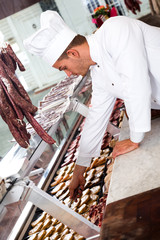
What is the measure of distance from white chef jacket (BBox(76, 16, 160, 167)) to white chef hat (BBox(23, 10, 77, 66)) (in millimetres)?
133

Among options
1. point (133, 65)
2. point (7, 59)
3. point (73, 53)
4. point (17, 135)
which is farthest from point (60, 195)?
point (133, 65)

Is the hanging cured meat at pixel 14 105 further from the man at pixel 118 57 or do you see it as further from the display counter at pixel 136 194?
the display counter at pixel 136 194

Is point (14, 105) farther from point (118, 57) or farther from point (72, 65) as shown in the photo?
point (118, 57)

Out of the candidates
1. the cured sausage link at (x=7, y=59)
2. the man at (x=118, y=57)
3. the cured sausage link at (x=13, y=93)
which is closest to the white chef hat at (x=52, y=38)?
the man at (x=118, y=57)

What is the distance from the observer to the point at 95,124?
6.26ft

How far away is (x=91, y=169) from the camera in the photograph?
2506mm

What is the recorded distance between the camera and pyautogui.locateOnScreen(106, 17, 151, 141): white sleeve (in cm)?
133

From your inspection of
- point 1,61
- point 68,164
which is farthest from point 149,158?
point 68,164

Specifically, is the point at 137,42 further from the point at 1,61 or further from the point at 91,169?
the point at 91,169

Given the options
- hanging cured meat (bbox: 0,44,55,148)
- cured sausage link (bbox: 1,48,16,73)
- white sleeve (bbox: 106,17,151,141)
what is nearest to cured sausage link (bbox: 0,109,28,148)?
hanging cured meat (bbox: 0,44,55,148)

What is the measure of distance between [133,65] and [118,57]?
0.10m

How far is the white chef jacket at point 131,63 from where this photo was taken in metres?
1.34

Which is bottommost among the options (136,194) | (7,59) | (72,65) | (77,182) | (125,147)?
(77,182)

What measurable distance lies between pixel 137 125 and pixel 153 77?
0.31m
